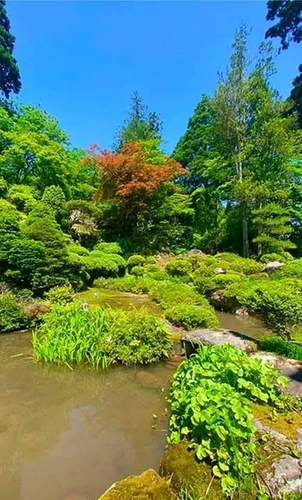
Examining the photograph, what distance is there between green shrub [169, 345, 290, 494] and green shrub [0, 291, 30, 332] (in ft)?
15.4

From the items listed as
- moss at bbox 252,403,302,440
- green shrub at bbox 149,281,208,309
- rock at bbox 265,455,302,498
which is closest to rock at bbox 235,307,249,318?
green shrub at bbox 149,281,208,309

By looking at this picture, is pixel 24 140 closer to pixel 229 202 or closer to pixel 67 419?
pixel 229 202

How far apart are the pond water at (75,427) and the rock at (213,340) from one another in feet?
1.31

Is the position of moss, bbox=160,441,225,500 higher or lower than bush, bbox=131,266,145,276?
lower

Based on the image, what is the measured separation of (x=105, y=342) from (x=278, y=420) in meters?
2.91

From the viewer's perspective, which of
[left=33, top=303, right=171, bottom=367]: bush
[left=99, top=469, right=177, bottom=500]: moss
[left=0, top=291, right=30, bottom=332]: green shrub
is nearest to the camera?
[left=99, top=469, right=177, bottom=500]: moss

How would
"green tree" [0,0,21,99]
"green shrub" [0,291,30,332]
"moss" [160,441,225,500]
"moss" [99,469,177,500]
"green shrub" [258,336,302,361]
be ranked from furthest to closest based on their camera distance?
1. "green tree" [0,0,21,99]
2. "green shrub" [0,291,30,332]
3. "green shrub" [258,336,302,361]
4. "moss" [160,441,225,500]
5. "moss" [99,469,177,500]

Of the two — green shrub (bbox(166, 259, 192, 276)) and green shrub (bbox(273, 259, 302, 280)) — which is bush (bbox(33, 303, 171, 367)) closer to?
green shrub (bbox(273, 259, 302, 280))

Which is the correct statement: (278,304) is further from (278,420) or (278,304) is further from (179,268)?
(179,268)

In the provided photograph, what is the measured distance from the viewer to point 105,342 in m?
4.93

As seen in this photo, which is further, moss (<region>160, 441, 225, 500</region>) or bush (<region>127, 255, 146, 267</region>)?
bush (<region>127, 255, 146, 267</region>)

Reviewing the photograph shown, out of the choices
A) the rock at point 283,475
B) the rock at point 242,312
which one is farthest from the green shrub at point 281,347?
the rock at point 242,312

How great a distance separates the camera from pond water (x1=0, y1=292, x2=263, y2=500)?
254 centimetres

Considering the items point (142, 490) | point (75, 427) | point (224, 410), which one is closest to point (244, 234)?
point (75, 427)
